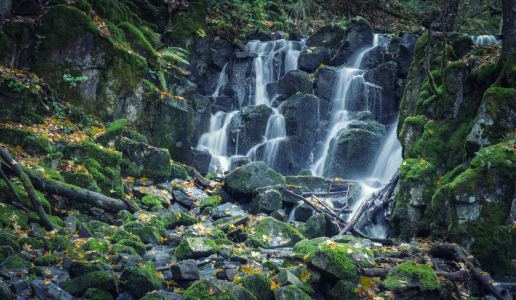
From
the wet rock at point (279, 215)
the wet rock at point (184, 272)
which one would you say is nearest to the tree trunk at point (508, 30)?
the wet rock at point (279, 215)

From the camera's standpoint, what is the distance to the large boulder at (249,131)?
16.1 m

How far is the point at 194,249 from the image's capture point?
5680mm

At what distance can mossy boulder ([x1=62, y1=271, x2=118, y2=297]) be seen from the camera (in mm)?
3846

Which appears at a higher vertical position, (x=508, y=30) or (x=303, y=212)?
(x=508, y=30)

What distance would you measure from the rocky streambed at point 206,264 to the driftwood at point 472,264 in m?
0.02

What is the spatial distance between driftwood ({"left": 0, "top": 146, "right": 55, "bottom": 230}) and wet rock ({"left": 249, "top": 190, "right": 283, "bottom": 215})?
5.00 m

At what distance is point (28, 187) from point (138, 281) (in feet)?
8.91

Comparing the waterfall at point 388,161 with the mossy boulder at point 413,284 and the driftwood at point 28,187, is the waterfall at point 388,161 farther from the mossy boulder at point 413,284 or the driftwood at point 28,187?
the driftwood at point 28,187

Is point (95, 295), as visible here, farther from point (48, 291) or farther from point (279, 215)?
point (279, 215)

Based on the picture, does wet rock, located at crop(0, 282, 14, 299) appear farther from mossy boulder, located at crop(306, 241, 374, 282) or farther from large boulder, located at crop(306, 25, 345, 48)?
large boulder, located at crop(306, 25, 345, 48)

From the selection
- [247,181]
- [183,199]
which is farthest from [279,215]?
[183,199]

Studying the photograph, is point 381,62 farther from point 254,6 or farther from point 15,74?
point 15,74

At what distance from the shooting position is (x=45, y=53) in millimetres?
10117

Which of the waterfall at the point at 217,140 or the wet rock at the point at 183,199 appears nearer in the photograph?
the wet rock at the point at 183,199
